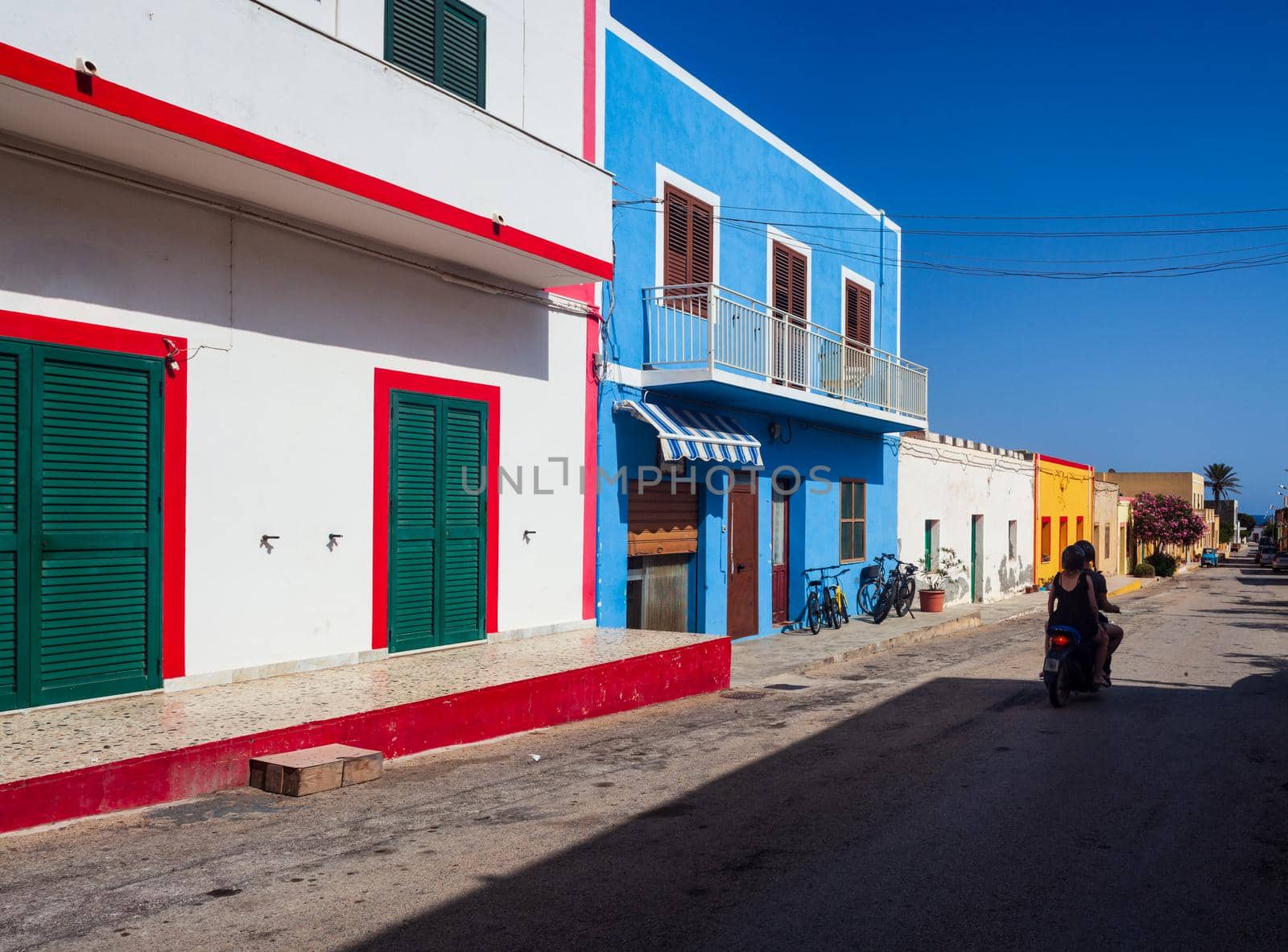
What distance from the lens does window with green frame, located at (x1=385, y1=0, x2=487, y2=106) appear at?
30.4ft

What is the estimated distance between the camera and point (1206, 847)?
5.25 m

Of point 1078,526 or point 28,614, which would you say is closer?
point 28,614

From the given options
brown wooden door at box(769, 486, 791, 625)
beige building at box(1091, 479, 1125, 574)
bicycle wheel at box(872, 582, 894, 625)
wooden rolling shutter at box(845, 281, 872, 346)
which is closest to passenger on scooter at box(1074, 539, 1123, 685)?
brown wooden door at box(769, 486, 791, 625)

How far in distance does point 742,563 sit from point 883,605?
4.13 metres

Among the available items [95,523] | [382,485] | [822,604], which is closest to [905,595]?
[822,604]

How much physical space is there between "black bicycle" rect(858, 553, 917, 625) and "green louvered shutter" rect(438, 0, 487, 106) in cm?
1206

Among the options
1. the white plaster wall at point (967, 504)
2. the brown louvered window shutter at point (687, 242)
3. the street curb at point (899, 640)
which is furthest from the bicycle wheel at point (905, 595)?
the brown louvered window shutter at point (687, 242)

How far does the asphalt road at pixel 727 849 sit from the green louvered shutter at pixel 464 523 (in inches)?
89.2

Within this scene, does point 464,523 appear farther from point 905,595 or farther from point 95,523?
point 905,595

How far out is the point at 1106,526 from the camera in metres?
46.2

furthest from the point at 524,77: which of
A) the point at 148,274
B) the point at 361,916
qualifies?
the point at 361,916

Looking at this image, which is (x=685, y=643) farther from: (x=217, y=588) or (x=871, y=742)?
(x=217, y=588)

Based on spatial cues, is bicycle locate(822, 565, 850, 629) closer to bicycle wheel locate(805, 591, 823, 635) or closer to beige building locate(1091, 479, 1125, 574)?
bicycle wheel locate(805, 591, 823, 635)

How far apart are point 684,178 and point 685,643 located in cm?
680
